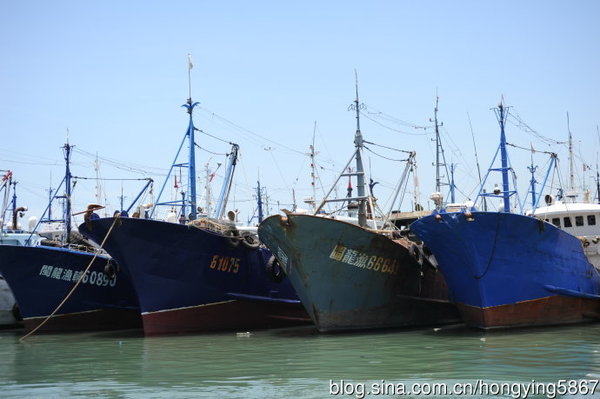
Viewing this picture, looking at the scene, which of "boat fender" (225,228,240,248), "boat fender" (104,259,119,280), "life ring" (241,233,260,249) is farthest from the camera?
"boat fender" (104,259,119,280)

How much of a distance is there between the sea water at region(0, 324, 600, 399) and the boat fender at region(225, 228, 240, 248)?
2330mm

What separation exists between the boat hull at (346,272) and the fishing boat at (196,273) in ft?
5.38

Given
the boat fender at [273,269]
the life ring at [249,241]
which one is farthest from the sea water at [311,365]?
the life ring at [249,241]

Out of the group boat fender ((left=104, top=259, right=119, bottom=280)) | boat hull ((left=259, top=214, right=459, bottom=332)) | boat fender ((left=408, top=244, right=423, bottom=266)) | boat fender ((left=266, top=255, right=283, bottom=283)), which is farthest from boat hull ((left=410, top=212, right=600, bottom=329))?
boat fender ((left=104, top=259, right=119, bottom=280))

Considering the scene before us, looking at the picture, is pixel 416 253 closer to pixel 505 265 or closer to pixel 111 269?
pixel 505 265

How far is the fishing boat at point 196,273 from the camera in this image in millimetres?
16766

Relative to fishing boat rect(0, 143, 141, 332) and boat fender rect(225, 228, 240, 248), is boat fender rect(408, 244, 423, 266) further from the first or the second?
fishing boat rect(0, 143, 141, 332)

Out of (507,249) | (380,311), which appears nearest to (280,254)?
(380,311)

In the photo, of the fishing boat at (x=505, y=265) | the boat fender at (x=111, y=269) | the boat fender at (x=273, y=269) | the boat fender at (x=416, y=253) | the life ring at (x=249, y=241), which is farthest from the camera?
the boat fender at (x=111, y=269)

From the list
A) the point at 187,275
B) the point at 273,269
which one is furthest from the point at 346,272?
the point at 187,275

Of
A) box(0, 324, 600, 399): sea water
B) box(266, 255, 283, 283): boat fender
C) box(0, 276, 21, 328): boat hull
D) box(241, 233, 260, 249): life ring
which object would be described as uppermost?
box(241, 233, 260, 249): life ring

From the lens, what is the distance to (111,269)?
63.2 ft

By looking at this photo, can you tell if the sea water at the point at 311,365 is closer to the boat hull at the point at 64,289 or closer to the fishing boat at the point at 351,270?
the fishing boat at the point at 351,270

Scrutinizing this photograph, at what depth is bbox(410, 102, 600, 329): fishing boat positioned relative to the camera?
50.1 feet
